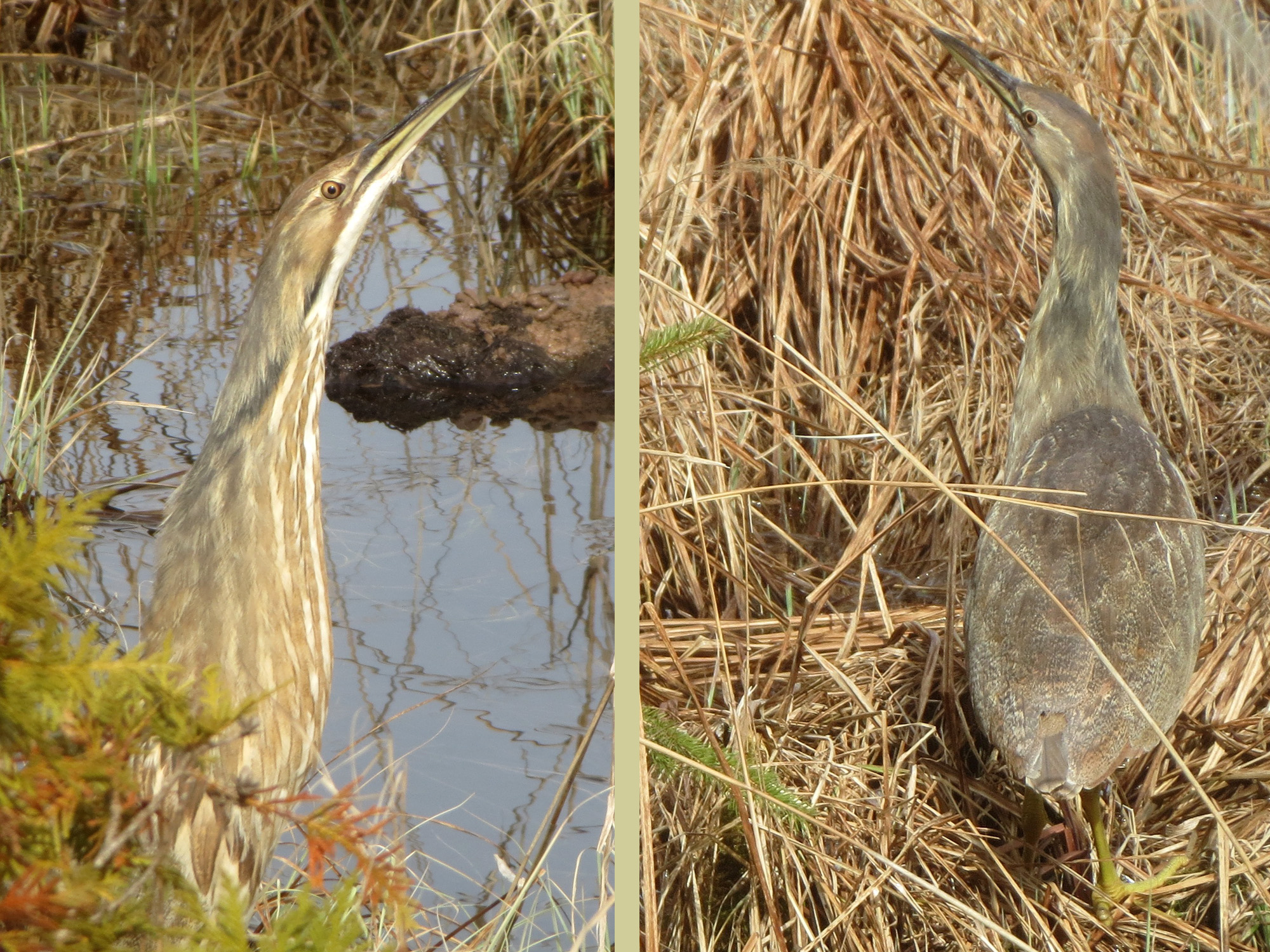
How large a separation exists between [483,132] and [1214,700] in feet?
5.99

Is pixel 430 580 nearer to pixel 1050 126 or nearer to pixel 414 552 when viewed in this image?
pixel 414 552

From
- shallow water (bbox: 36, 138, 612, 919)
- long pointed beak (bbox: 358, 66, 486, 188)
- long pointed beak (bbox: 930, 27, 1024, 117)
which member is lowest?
shallow water (bbox: 36, 138, 612, 919)

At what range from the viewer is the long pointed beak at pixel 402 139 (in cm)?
118

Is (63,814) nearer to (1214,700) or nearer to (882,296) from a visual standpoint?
(882,296)

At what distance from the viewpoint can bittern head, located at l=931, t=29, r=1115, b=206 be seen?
4.55 ft

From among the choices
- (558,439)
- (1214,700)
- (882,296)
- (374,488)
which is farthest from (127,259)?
(1214,700)

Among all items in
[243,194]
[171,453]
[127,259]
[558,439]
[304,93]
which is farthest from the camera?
[304,93]

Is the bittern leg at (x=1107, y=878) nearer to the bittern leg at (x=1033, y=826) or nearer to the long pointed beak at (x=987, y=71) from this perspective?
the bittern leg at (x=1033, y=826)

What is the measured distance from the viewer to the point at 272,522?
1177 millimetres

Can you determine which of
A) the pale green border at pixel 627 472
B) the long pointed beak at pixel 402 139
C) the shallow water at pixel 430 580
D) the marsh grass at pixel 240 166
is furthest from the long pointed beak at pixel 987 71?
the marsh grass at pixel 240 166

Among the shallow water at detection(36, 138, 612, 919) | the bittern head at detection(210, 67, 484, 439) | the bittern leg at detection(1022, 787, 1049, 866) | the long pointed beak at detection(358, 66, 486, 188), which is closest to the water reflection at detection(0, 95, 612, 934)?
the shallow water at detection(36, 138, 612, 919)

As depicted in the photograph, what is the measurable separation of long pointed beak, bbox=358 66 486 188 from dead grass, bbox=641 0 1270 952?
24cm

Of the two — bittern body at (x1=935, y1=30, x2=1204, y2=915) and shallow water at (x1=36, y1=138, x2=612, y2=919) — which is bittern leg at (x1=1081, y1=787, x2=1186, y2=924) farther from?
shallow water at (x1=36, y1=138, x2=612, y2=919)

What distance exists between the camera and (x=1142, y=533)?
51.8 inches
